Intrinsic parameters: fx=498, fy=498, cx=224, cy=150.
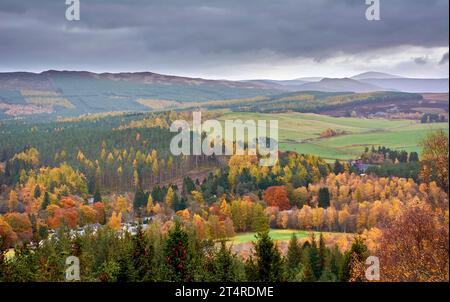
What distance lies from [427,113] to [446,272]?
10473 cm

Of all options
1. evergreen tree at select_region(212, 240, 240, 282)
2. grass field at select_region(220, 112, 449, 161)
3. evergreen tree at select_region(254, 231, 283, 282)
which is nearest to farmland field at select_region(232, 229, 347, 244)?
evergreen tree at select_region(254, 231, 283, 282)

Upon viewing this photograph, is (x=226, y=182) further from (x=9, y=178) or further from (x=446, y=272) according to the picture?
(x=446, y=272)

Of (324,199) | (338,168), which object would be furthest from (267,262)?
(338,168)

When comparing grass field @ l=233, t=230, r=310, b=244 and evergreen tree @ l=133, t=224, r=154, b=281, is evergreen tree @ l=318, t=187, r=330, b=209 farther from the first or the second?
evergreen tree @ l=133, t=224, r=154, b=281

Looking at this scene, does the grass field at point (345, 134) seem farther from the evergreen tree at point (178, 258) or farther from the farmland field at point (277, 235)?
the evergreen tree at point (178, 258)

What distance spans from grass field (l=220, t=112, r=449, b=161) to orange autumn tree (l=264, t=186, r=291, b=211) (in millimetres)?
21164

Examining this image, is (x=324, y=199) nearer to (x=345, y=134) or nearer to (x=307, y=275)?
(x=307, y=275)

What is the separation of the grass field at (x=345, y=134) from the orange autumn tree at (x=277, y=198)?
69.4ft

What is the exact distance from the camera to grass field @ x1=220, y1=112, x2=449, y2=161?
97.5m

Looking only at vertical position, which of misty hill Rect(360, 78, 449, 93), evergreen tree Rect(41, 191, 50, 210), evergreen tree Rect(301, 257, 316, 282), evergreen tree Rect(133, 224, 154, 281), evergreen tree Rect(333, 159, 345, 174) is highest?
misty hill Rect(360, 78, 449, 93)

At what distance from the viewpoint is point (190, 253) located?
88.9ft

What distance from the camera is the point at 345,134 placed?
112062mm

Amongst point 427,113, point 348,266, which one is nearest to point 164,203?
point 348,266

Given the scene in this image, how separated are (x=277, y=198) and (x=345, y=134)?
44075 millimetres
